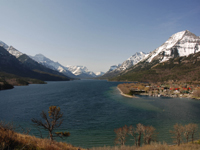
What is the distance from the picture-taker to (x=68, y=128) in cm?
5241

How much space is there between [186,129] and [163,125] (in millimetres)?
15356

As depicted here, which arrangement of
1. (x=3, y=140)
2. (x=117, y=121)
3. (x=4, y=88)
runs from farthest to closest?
(x=4, y=88) → (x=117, y=121) → (x=3, y=140)

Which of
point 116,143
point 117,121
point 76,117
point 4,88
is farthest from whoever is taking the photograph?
point 4,88

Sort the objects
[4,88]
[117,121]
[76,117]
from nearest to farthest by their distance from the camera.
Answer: [117,121] < [76,117] < [4,88]

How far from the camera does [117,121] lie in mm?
61406

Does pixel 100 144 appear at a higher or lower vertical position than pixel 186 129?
lower

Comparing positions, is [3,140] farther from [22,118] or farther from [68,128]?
[22,118]

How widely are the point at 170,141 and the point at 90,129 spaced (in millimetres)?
30868

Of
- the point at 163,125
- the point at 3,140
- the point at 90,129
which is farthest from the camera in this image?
the point at 163,125

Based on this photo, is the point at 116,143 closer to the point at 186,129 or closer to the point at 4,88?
the point at 186,129

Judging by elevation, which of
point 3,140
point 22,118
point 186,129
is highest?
point 3,140

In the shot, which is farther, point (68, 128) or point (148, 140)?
point (68, 128)

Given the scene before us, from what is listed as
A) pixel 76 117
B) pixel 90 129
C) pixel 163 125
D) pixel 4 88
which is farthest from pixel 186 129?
pixel 4 88

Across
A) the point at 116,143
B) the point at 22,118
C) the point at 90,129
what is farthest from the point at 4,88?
the point at 116,143
